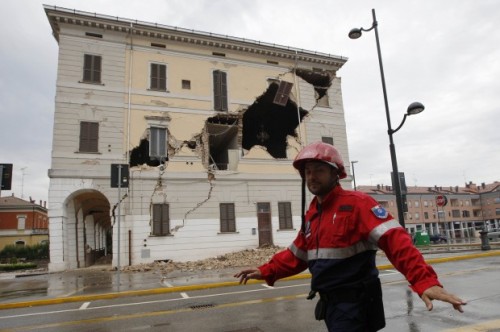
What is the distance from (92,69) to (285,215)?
13.6 meters

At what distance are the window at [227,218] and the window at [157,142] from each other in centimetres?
445

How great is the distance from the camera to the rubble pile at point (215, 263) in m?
16.6

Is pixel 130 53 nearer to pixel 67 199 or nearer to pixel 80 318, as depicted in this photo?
pixel 67 199

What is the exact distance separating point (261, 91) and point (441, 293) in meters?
22.0

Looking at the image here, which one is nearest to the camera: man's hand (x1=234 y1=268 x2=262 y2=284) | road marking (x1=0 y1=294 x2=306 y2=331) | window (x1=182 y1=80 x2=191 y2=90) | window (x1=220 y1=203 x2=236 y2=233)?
man's hand (x1=234 y1=268 x2=262 y2=284)

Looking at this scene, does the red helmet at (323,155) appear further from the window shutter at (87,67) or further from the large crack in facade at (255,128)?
the window shutter at (87,67)

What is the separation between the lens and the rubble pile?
1661 cm

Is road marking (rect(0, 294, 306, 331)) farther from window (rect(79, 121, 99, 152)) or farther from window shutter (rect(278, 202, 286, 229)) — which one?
window shutter (rect(278, 202, 286, 229))

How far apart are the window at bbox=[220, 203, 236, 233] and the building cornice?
9.87m

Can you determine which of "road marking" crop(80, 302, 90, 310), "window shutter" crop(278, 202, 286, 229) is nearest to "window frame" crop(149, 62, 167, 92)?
"window shutter" crop(278, 202, 286, 229)

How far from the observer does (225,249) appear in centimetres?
2016

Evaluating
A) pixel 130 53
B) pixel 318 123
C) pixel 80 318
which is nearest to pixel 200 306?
pixel 80 318

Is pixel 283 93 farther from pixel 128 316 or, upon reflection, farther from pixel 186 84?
pixel 128 316

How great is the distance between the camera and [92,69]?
19.5 metres
